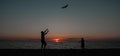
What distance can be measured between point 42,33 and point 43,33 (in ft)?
0.30

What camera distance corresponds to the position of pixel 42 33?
20.5 metres

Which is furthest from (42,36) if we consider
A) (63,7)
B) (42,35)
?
(63,7)

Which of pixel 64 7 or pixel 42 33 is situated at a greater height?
pixel 64 7

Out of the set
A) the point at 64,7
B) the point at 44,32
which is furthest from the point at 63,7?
the point at 44,32

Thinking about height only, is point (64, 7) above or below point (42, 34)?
above

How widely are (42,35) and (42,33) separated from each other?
19cm

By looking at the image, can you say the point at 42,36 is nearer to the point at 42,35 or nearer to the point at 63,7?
the point at 42,35

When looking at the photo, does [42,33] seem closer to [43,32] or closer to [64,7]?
[43,32]

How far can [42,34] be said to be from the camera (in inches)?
810

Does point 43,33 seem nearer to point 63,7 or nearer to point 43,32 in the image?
point 43,32

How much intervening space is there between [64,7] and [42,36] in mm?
3585

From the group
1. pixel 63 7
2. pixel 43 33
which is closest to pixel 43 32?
pixel 43 33

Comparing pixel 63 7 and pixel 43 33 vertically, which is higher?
pixel 63 7

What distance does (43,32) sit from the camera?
20.5 metres
